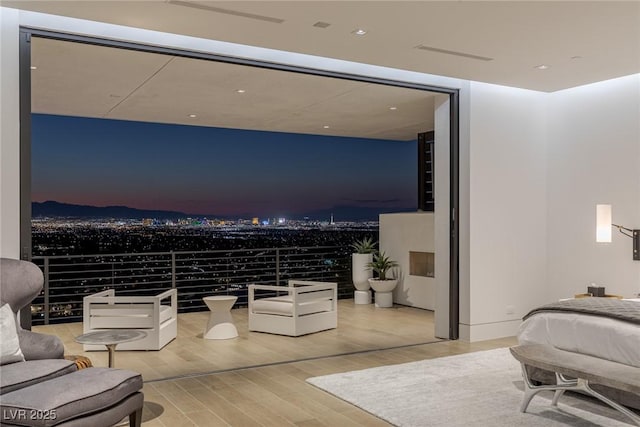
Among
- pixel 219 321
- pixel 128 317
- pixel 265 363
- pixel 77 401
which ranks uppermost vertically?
pixel 77 401

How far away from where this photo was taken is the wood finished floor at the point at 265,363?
3830mm

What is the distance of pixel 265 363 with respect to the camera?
207 inches

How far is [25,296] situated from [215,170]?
7.09m

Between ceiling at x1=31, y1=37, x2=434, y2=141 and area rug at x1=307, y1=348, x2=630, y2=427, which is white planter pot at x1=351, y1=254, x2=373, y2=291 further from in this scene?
area rug at x1=307, y1=348, x2=630, y2=427

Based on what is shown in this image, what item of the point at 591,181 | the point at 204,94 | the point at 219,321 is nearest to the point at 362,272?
the point at 219,321

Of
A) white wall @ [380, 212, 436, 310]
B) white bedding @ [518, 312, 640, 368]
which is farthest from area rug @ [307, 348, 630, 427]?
white wall @ [380, 212, 436, 310]

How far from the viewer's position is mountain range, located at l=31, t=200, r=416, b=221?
8.98 m

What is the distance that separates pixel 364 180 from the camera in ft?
37.4

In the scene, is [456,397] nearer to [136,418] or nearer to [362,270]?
[136,418]

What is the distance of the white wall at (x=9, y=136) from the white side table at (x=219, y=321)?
8.72ft

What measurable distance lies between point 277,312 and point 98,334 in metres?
2.92

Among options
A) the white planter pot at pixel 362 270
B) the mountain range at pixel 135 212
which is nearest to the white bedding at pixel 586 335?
the white planter pot at pixel 362 270

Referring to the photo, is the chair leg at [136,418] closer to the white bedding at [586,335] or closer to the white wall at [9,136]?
the white wall at [9,136]

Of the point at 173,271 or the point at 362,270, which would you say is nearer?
the point at 173,271
